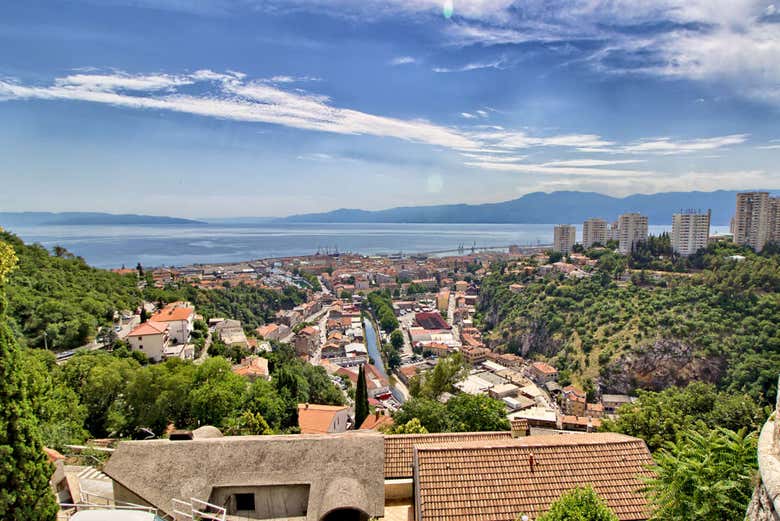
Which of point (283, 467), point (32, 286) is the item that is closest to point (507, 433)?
point (283, 467)

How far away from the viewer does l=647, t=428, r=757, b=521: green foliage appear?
13.8 ft

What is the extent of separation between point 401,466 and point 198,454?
3.40m

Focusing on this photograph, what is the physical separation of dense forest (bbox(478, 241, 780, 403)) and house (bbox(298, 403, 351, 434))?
83.6ft

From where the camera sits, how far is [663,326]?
116 feet

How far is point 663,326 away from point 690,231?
2188cm

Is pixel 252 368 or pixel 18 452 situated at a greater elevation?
pixel 18 452

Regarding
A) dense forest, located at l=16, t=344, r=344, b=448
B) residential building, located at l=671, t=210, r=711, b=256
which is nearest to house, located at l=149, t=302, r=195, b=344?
dense forest, located at l=16, t=344, r=344, b=448

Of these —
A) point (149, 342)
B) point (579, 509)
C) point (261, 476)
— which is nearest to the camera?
point (579, 509)

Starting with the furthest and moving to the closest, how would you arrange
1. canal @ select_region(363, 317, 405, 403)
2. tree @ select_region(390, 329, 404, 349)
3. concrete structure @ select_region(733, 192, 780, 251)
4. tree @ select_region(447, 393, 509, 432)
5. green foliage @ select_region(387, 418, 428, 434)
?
tree @ select_region(390, 329, 404, 349), concrete structure @ select_region(733, 192, 780, 251), canal @ select_region(363, 317, 405, 403), tree @ select_region(447, 393, 509, 432), green foliage @ select_region(387, 418, 428, 434)

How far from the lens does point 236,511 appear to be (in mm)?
6125

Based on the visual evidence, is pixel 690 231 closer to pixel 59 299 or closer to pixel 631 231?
pixel 631 231

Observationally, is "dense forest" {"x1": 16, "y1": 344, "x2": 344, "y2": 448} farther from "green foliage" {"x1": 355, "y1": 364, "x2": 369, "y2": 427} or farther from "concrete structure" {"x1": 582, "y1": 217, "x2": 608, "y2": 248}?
"concrete structure" {"x1": 582, "y1": 217, "x2": 608, "y2": 248}

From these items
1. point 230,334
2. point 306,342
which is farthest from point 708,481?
point 306,342

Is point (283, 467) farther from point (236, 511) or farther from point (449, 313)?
point (449, 313)
